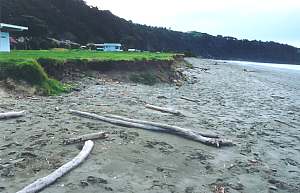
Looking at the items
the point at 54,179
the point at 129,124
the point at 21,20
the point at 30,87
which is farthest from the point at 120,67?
the point at 21,20

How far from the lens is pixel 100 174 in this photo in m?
8.99

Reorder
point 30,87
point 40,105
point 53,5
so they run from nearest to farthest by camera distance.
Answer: point 40,105 < point 30,87 < point 53,5

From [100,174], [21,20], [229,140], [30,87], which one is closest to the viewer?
[100,174]

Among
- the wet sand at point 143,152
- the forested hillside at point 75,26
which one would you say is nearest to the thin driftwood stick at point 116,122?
A: the wet sand at point 143,152

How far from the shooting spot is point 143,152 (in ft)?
35.2

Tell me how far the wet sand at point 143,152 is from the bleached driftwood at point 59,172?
122 mm

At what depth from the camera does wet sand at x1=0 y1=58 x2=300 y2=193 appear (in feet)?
29.0

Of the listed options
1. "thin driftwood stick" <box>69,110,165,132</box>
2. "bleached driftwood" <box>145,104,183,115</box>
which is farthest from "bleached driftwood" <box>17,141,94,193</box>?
"bleached driftwood" <box>145,104,183,115</box>

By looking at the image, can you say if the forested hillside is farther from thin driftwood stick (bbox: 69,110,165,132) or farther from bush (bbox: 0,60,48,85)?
thin driftwood stick (bbox: 69,110,165,132)

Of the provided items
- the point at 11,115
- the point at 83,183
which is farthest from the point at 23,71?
the point at 83,183

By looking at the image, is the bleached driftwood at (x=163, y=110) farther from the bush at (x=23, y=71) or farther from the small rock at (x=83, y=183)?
the small rock at (x=83, y=183)

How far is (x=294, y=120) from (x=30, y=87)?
1042 centimetres

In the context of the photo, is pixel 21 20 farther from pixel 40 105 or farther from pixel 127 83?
pixel 40 105

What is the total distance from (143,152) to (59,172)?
2623 millimetres
